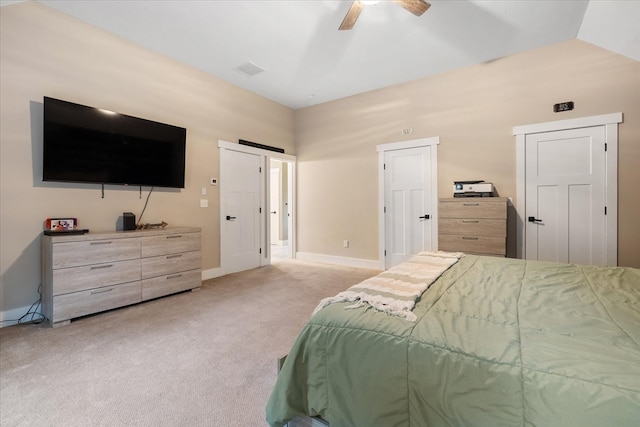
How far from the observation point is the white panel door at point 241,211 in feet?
14.7

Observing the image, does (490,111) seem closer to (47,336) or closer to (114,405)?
(114,405)

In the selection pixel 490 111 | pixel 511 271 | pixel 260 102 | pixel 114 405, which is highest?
pixel 260 102

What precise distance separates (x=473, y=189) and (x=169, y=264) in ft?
12.6

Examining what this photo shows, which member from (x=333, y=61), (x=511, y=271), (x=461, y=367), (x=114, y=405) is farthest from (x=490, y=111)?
(x=114, y=405)

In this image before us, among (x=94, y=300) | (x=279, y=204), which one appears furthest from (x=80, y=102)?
(x=279, y=204)

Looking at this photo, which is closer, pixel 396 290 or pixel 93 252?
pixel 396 290

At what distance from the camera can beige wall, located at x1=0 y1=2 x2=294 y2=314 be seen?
2580mm

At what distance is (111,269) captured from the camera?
111 inches

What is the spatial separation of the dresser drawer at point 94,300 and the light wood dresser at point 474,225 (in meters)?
3.67

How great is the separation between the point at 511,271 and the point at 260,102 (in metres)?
4.50

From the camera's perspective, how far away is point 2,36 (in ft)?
8.30

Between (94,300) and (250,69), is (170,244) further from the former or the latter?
(250,69)

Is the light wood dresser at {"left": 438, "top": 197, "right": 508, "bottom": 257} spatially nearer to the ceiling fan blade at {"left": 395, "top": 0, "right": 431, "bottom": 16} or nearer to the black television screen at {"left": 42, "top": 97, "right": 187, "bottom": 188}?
the ceiling fan blade at {"left": 395, "top": 0, "right": 431, "bottom": 16}

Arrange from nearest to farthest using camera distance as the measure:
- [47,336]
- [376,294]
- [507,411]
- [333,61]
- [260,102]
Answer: [507,411], [376,294], [47,336], [333,61], [260,102]
